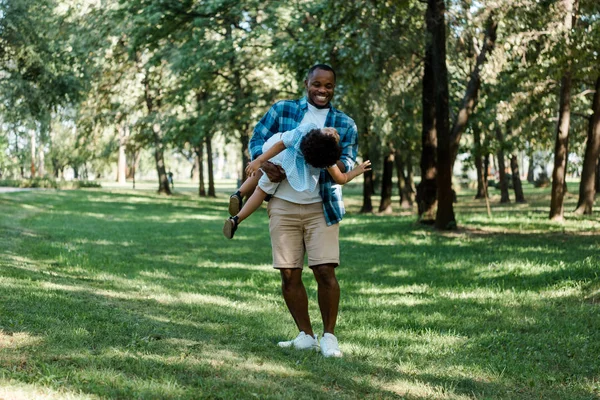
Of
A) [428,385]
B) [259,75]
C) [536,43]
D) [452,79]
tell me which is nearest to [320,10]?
[452,79]

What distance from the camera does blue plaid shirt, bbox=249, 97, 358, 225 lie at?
5.71m

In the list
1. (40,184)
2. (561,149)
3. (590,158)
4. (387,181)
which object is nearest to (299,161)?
(561,149)

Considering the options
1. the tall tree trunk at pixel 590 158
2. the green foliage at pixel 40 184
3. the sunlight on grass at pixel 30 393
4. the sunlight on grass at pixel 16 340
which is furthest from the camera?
the green foliage at pixel 40 184

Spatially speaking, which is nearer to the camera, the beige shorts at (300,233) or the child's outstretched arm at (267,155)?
the child's outstretched arm at (267,155)

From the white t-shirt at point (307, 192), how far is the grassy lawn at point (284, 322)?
1.16m

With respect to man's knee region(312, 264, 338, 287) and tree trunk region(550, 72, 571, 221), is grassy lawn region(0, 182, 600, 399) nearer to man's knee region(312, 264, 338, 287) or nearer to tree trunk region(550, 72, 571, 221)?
man's knee region(312, 264, 338, 287)

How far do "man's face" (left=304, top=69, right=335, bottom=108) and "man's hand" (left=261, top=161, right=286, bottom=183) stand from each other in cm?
58

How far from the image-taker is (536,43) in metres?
17.4

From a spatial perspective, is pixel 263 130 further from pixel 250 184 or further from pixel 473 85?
pixel 473 85

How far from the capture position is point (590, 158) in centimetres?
2198

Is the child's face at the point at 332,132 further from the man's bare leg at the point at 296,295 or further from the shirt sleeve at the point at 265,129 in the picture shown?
the man's bare leg at the point at 296,295

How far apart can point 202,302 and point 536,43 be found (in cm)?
1189

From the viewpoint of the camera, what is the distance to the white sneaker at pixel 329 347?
5.70 meters

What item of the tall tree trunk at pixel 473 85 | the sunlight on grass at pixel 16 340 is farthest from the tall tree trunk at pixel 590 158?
the sunlight on grass at pixel 16 340
